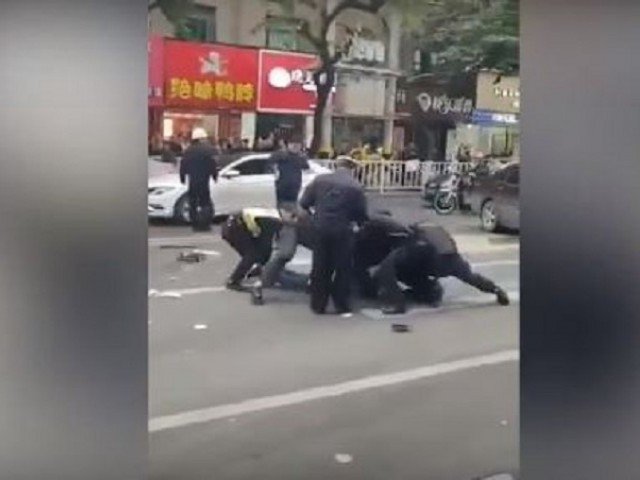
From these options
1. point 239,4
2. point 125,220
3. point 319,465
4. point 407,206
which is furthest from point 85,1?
point 319,465

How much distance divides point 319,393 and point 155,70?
1.27m

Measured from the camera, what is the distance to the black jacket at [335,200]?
3.28m

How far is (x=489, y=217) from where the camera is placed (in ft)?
10.8

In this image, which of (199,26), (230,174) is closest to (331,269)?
(230,174)

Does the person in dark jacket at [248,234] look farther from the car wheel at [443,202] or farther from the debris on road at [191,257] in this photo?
the car wheel at [443,202]

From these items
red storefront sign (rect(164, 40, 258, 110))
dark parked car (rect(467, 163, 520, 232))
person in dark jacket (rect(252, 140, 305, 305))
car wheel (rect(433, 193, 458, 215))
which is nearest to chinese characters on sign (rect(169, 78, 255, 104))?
red storefront sign (rect(164, 40, 258, 110))

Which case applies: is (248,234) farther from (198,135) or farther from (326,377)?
(326,377)

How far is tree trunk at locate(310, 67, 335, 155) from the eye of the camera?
10.6 feet

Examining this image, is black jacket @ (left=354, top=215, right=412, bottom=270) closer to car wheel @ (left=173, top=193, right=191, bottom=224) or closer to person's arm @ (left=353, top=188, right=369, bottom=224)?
person's arm @ (left=353, top=188, right=369, bottom=224)

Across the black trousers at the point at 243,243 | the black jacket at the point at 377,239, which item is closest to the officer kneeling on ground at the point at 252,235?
the black trousers at the point at 243,243

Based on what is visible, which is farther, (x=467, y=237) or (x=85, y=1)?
(x=467, y=237)

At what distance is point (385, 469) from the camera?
334cm

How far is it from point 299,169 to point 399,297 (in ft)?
1.93

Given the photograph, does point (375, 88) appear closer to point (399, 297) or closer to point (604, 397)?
point (399, 297)
